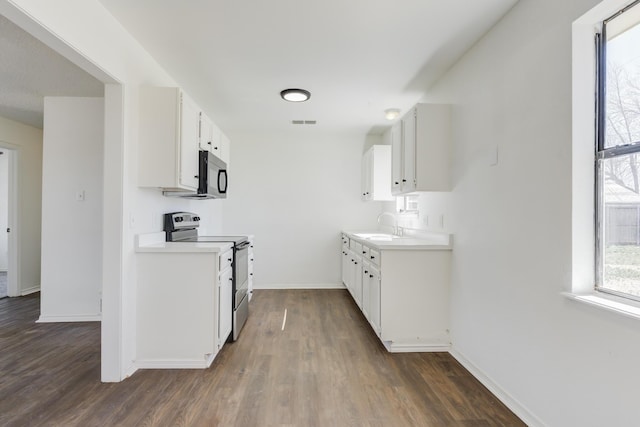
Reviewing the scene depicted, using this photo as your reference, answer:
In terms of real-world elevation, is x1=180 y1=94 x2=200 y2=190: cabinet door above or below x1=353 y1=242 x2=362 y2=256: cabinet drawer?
above

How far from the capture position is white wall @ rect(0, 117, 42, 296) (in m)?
4.46

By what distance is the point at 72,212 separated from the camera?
11.9 ft

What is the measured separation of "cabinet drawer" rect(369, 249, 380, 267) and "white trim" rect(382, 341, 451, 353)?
70cm

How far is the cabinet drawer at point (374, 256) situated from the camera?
2.95m

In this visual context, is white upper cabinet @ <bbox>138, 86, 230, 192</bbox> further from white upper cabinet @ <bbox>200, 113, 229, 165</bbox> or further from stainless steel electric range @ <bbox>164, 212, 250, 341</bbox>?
stainless steel electric range @ <bbox>164, 212, 250, 341</bbox>

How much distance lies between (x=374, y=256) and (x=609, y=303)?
1832 millimetres

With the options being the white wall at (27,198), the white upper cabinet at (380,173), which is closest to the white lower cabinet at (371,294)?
the white upper cabinet at (380,173)

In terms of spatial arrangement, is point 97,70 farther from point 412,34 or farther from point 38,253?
point 38,253

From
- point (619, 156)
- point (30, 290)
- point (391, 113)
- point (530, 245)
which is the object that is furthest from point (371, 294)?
point (30, 290)

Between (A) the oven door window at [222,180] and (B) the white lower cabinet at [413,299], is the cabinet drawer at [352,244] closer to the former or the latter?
(B) the white lower cabinet at [413,299]

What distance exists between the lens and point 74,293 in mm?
3604

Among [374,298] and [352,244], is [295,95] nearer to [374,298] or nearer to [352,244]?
[352,244]

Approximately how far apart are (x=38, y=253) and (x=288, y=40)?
4775 millimetres

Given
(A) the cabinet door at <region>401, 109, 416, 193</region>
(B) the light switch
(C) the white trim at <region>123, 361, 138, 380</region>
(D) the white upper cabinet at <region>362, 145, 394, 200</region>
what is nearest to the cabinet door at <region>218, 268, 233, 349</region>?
(C) the white trim at <region>123, 361, 138, 380</region>
